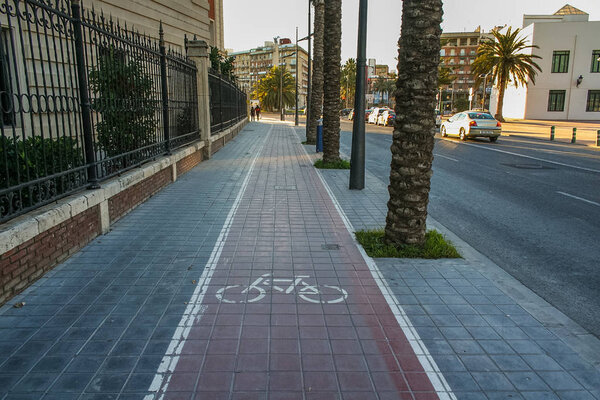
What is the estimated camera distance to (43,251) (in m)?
5.15

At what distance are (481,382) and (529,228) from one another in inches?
208

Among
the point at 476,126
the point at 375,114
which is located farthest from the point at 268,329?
the point at 375,114

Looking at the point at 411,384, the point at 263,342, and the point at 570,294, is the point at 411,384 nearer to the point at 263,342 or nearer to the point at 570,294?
the point at 263,342

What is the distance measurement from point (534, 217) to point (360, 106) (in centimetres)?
439

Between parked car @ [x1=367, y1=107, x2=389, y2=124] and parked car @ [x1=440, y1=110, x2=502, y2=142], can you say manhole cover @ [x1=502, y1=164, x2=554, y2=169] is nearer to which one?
parked car @ [x1=440, y1=110, x2=502, y2=142]

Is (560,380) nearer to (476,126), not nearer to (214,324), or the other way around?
(214,324)

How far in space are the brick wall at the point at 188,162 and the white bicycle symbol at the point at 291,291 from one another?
7835mm

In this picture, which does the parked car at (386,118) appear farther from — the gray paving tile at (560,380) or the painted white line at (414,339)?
the gray paving tile at (560,380)

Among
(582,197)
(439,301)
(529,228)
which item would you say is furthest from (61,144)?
(582,197)

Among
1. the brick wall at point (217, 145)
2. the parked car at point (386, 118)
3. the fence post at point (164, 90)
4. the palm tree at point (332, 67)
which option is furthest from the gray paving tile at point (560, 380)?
the parked car at point (386, 118)

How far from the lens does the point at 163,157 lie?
1080 centimetres

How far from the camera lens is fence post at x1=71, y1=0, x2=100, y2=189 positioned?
20.4ft

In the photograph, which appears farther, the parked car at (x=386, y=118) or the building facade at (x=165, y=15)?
the parked car at (x=386, y=118)

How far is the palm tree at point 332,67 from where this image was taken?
→ 13844 mm
